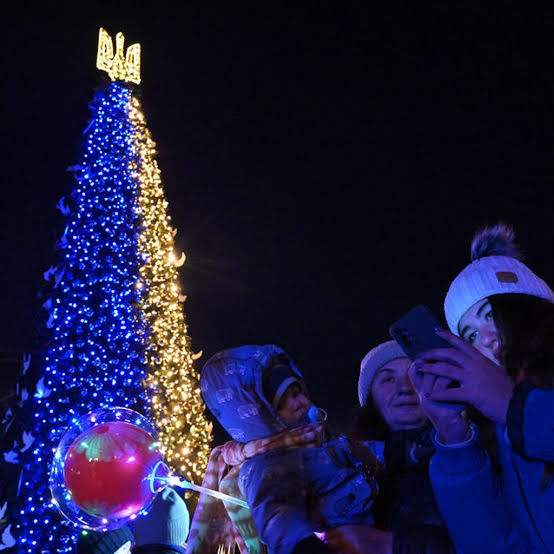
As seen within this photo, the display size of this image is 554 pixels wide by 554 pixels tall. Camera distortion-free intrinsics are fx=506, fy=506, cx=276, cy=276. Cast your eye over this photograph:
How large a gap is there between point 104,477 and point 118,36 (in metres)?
11.0

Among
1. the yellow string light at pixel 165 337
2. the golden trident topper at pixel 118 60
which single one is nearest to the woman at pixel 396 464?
the yellow string light at pixel 165 337

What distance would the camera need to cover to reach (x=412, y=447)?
6.77ft

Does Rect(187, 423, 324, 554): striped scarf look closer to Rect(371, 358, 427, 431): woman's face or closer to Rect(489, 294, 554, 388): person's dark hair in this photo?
Rect(371, 358, 427, 431): woman's face

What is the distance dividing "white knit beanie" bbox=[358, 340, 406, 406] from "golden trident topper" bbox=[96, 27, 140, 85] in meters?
9.74

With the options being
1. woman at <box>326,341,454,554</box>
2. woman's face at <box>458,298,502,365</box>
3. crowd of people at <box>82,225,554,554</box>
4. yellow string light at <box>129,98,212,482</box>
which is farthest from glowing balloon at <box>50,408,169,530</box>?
yellow string light at <box>129,98,212,482</box>

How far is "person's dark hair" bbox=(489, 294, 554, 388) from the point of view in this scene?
134 centimetres

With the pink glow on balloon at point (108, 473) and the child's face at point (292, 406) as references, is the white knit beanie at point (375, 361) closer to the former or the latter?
the child's face at point (292, 406)

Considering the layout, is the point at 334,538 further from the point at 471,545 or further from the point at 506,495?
the point at 506,495

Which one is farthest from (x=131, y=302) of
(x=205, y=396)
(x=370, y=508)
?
(x=370, y=508)

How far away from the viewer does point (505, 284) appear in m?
1.79

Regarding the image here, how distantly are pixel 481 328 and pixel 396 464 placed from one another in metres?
0.72

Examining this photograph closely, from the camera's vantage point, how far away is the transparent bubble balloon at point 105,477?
198cm

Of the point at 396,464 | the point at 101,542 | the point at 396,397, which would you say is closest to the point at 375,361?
the point at 396,397

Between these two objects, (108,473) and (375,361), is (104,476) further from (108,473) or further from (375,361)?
(375,361)
